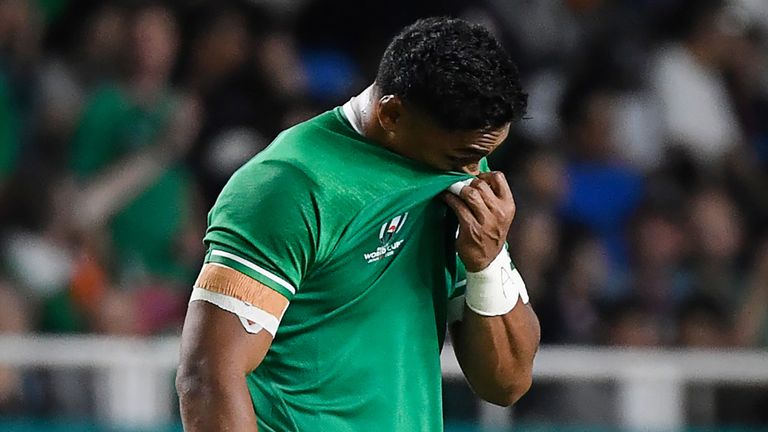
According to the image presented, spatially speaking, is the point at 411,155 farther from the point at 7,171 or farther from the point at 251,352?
the point at 7,171

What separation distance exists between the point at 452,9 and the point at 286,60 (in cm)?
92

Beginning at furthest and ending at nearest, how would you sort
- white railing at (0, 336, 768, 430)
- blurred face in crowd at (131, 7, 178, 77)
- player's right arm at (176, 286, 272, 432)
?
blurred face in crowd at (131, 7, 178, 77) → white railing at (0, 336, 768, 430) → player's right arm at (176, 286, 272, 432)

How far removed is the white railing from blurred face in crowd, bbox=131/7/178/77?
1.09 meters

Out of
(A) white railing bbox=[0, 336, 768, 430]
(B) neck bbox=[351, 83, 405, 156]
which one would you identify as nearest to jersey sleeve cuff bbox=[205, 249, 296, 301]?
(B) neck bbox=[351, 83, 405, 156]

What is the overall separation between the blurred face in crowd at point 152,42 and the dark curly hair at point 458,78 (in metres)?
3.59

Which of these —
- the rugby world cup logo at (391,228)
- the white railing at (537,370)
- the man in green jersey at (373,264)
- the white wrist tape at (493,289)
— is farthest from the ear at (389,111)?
the white railing at (537,370)

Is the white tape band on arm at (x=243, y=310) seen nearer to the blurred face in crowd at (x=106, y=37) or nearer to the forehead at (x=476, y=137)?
the forehead at (x=476, y=137)

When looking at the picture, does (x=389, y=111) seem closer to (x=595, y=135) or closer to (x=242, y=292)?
(x=242, y=292)

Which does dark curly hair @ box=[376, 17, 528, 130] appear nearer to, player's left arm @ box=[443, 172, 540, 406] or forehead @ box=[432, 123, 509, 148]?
forehead @ box=[432, 123, 509, 148]

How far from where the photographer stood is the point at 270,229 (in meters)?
2.43

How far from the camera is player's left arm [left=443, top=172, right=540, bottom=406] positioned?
2.62 meters

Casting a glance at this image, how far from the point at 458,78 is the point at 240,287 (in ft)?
1.47

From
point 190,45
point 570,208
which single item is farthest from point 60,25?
point 570,208

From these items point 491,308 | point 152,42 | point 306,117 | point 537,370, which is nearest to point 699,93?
point 306,117
